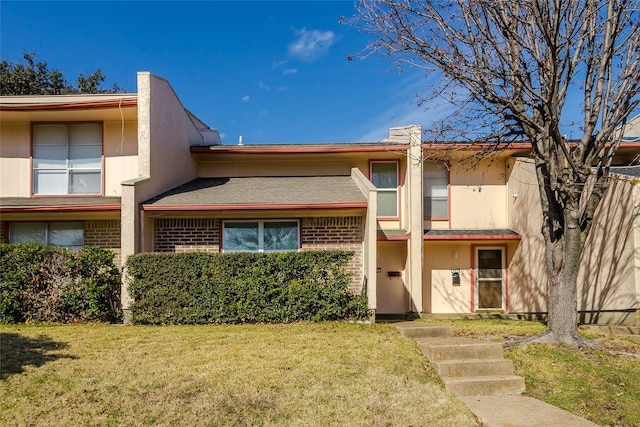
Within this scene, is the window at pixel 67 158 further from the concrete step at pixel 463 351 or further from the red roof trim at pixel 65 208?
the concrete step at pixel 463 351

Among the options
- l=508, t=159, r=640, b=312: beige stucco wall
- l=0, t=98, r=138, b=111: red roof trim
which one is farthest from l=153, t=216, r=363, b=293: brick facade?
l=508, t=159, r=640, b=312: beige stucco wall

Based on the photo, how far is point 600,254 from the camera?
11.0m

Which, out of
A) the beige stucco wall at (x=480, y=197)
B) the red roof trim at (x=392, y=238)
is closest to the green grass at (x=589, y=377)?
the red roof trim at (x=392, y=238)

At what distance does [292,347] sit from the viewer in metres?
7.60

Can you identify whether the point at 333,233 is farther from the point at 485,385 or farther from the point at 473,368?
the point at 485,385

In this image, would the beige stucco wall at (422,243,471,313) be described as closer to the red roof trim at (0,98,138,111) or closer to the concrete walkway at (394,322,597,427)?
the concrete walkway at (394,322,597,427)

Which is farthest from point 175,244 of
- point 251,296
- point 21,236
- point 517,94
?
point 517,94

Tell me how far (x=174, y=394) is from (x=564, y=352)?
19.3 ft

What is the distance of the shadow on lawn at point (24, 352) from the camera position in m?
6.42

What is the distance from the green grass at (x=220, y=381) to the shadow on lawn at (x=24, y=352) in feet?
0.05

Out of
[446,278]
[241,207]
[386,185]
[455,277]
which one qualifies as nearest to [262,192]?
[241,207]

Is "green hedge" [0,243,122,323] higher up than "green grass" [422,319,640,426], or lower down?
higher up

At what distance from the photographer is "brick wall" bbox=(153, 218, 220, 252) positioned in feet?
38.0

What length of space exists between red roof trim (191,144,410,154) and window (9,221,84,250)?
12.5ft
